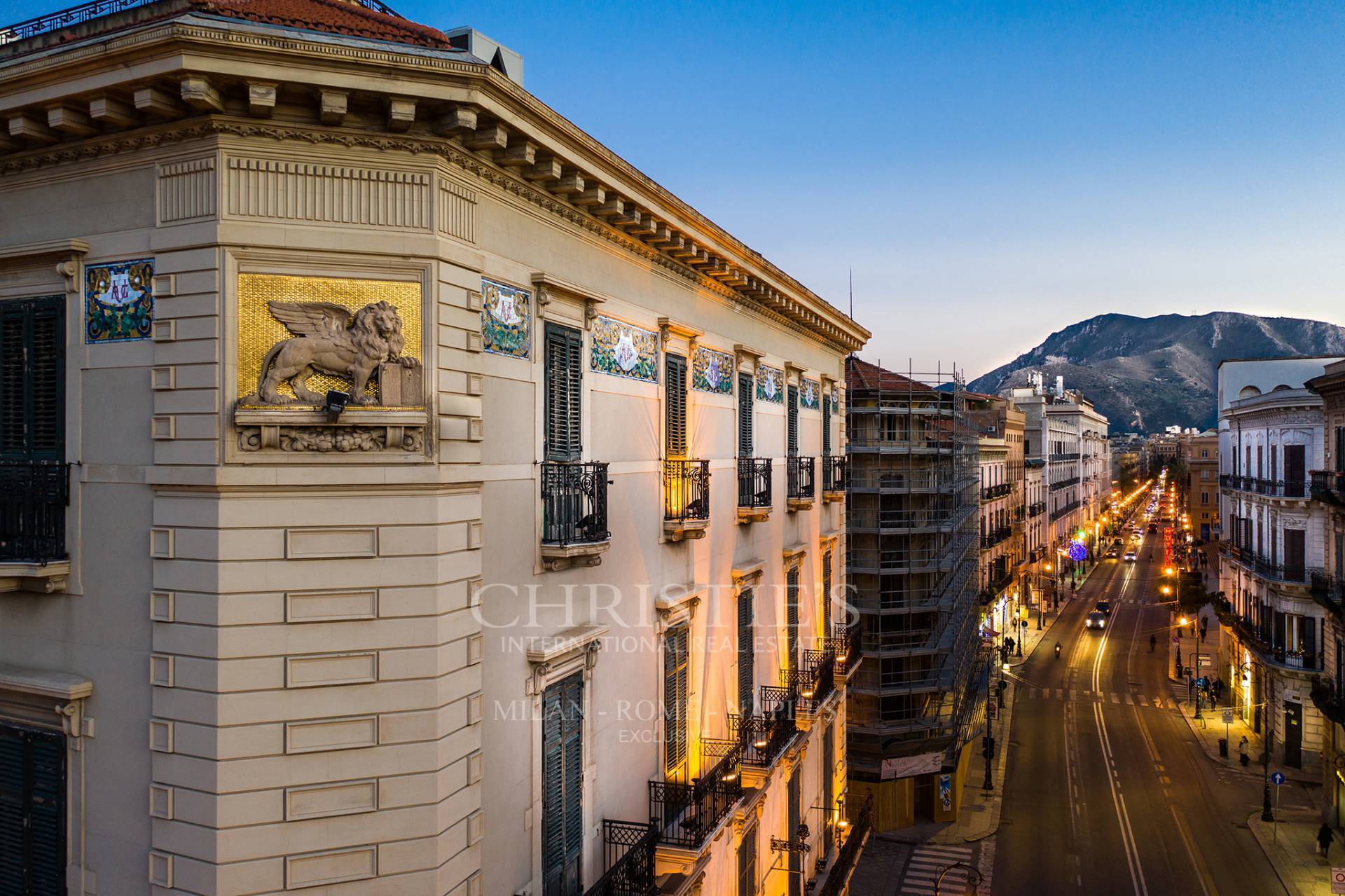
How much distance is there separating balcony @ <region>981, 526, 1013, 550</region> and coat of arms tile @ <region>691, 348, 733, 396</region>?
41.0 meters

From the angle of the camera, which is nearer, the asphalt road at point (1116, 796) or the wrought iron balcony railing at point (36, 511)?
the wrought iron balcony railing at point (36, 511)

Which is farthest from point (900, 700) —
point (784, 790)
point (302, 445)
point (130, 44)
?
point (130, 44)

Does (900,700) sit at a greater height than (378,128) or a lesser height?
lesser

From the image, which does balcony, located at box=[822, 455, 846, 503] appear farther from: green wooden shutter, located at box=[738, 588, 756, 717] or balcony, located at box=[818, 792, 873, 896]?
balcony, located at box=[818, 792, 873, 896]

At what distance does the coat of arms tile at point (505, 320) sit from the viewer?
11.0 metres

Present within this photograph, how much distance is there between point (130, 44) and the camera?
895cm

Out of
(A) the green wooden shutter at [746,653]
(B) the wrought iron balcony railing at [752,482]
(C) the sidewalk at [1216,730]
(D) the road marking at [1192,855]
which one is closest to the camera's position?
(A) the green wooden shutter at [746,653]

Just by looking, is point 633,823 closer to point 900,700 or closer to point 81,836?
point 81,836

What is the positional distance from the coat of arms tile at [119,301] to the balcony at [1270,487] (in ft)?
159

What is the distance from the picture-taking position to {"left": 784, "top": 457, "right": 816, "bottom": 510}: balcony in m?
23.6

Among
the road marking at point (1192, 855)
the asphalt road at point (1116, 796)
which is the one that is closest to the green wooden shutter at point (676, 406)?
the asphalt road at point (1116, 796)

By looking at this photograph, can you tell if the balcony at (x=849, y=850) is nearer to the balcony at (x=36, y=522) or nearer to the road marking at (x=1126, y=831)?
the road marking at (x=1126, y=831)

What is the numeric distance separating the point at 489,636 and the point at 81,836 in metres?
5.04

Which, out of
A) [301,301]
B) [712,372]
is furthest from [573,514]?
[712,372]
